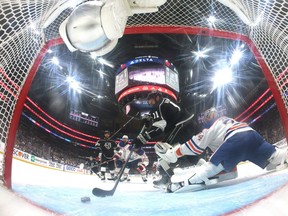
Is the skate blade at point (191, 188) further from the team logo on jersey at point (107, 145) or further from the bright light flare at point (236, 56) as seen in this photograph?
the bright light flare at point (236, 56)

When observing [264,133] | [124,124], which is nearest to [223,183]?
[264,133]

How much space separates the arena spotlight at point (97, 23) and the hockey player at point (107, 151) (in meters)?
0.40

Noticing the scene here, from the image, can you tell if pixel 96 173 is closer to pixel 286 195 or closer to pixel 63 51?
pixel 63 51

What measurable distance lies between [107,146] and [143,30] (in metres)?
0.39

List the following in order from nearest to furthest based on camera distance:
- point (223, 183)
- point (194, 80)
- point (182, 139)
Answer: point (223, 183) → point (182, 139) → point (194, 80)

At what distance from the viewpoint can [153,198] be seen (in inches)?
20.5

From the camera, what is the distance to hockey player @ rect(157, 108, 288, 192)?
0.57 m

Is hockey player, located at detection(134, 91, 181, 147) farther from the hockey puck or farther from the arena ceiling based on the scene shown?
the hockey puck

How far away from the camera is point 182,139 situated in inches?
27.0

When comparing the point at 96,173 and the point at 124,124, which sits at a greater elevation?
the point at 124,124

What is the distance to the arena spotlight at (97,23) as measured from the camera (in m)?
0.36

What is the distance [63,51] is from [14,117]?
22 cm

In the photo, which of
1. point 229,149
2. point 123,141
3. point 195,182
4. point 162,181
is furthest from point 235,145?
point 123,141

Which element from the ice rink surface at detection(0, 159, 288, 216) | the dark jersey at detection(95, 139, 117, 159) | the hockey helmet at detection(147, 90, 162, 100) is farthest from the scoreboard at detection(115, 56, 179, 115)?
the ice rink surface at detection(0, 159, 288, 216)
